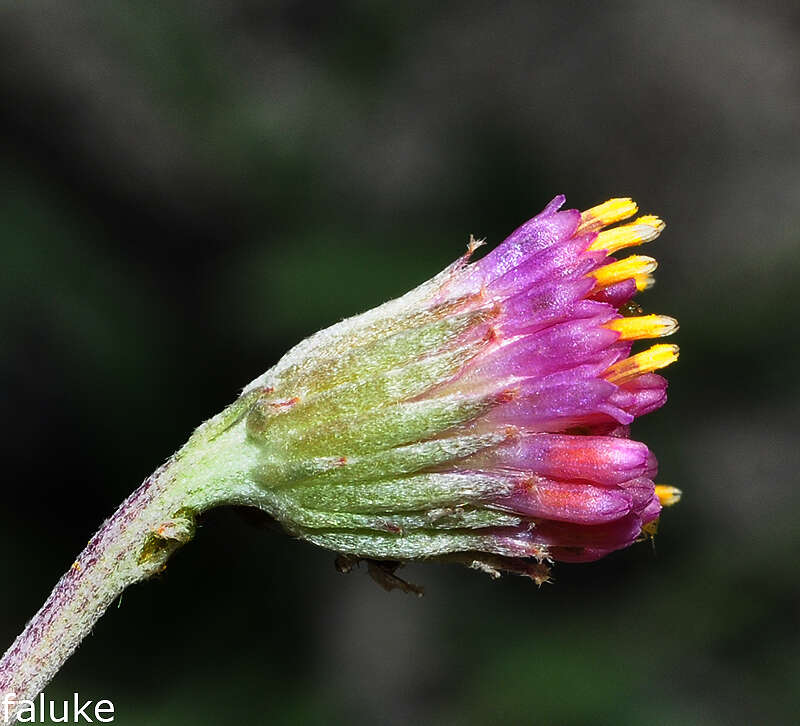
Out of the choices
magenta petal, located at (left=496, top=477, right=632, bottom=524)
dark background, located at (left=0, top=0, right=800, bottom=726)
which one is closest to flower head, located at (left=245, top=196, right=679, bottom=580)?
magenta petal, located at (left=496, top=477, right=632, bottom=524)

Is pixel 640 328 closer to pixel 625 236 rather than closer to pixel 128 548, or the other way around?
pixel 625 236

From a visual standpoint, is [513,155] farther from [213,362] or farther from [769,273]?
[213,362]

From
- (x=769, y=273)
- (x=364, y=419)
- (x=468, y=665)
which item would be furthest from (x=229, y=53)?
(x=364, y=419)

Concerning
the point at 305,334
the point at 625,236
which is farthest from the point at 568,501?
the point at 305,334

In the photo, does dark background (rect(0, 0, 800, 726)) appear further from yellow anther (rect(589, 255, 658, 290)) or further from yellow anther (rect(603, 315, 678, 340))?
yellow anther (rect(603, 315, 678, 340))

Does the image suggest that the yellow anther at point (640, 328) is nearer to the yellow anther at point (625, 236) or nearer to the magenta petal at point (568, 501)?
the yellow anther at point (625, 236)

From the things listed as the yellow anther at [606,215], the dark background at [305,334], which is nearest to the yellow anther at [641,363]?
the yellow anther at [606,215]
